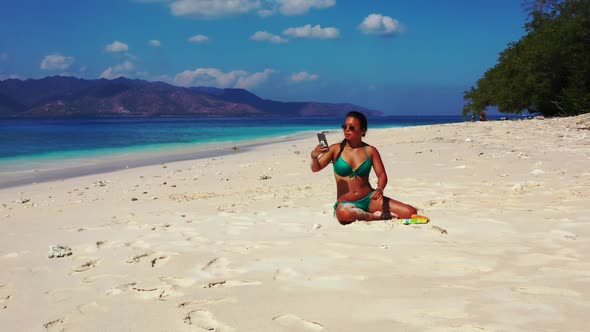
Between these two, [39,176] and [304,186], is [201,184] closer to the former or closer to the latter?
[304,186]

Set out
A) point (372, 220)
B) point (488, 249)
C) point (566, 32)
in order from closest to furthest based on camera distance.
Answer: point (488, 249) < point (372, 220) < point (566, 32)

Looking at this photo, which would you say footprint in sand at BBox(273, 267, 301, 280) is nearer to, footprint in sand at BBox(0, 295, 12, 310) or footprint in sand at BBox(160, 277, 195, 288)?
footprint in sand at BBox(160, 277, 195, 288)

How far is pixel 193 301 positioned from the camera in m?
3.08

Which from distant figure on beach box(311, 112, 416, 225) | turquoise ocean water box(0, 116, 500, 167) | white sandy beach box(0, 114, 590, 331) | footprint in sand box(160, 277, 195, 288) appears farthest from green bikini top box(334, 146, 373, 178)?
turquoise ocean water box(0, 116, 500, 167)

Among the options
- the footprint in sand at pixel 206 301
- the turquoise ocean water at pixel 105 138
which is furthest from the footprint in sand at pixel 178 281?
the turquoise ocean water at pixel 105 138

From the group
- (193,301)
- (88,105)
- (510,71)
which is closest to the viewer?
(193,301)

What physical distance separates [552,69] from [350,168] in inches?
1075

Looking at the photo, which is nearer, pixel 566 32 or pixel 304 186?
pixel 304 186

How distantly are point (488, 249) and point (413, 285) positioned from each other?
3.94 ft

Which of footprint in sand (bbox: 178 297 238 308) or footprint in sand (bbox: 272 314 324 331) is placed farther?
footprint in sand (bbox: 178 297 238 308)

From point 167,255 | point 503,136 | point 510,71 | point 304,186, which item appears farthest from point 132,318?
point 510,71

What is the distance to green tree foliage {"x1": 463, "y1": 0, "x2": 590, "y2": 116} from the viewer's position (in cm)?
2623

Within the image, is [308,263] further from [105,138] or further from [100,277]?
[105,138]

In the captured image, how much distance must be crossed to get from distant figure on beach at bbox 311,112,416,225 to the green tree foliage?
80.1 feet
